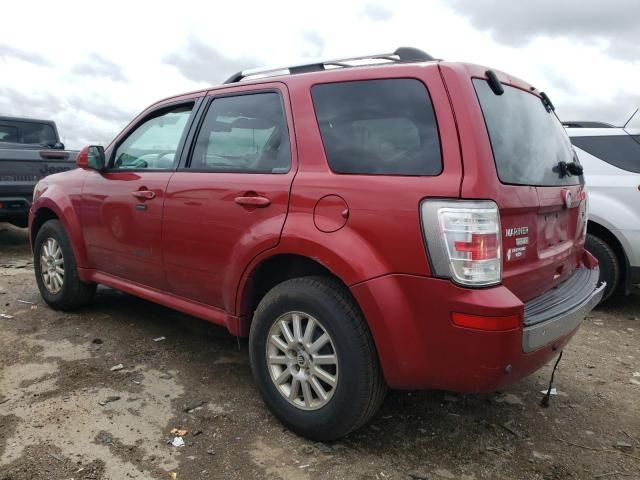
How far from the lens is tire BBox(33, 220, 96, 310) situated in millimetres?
4352

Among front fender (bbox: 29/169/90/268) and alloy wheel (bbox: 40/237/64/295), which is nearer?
front fender (bbox: 29/169/90/268)

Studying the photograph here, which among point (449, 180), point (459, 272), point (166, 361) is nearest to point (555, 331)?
point (459, 272)

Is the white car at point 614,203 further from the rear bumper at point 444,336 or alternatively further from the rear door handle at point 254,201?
the rear door handle at point 254,201

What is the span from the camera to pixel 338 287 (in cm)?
254

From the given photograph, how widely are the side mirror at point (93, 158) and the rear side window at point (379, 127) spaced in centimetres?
206

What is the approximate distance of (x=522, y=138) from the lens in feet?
8.50

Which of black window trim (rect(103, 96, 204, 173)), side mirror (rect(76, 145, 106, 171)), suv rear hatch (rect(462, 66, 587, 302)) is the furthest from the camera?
side mirror (rect(76, 145, 106, 171))

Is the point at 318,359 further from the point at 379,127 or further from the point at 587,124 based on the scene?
the point at 587,124

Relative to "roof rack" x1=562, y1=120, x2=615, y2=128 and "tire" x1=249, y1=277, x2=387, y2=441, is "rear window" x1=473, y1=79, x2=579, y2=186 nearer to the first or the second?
"tire" x1=249, y1=277, x2=387, y2=441

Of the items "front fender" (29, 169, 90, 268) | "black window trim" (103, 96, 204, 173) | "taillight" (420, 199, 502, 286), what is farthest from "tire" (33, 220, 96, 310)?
"taillight" (420, 199, 502, 286)

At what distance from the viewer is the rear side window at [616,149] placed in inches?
196

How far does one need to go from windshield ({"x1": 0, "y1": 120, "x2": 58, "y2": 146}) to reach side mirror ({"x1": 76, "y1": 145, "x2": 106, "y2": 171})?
6.33 metres

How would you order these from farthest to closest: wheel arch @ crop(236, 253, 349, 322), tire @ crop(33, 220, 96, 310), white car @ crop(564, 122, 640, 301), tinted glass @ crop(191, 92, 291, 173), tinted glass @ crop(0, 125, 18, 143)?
1. tinted glass @ crop(0, 125, 18, 143)
2. white car @ crop(564, 122, 640, 301)
3. tire @ crop(33, 220, 96, 310)
4. tinted glass @ crop(191, 92, 291, 173)
5. wheel arch @ crop(236, 253, 349, 322)

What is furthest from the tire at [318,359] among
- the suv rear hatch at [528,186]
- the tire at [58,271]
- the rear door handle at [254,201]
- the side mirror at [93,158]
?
the tire at [58,271]
